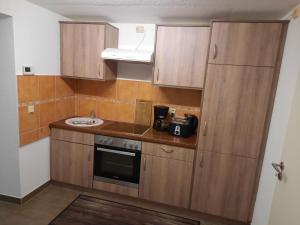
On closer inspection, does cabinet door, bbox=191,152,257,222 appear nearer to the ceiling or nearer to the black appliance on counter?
the black appliance on counter

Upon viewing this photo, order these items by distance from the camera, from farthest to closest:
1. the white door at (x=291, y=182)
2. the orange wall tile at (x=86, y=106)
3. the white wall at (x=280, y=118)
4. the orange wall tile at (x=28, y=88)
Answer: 1. the orange wall tile at (x=86, y=106)
2. the orange wall tile at (x=28, y=88)
3. the white wall at (x=280, y=118)
4. the white door at (x=291, y=182)

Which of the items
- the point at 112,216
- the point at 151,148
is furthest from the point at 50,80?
the point at 112,216

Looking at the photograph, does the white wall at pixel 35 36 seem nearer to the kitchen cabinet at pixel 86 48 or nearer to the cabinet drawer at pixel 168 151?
the kitchen cabinet at pixel 86 48

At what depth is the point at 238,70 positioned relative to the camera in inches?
79.0

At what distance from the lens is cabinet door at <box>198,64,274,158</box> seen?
78.4 inches

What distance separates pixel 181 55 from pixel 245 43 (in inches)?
25.6

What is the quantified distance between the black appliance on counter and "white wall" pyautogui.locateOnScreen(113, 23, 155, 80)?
0.74 m

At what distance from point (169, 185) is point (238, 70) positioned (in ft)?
4.70

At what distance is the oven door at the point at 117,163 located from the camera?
8.05ft

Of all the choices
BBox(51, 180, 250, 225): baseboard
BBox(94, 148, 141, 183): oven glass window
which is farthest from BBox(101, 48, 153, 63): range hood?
BBox(51, 180, 250, 225): baseboard

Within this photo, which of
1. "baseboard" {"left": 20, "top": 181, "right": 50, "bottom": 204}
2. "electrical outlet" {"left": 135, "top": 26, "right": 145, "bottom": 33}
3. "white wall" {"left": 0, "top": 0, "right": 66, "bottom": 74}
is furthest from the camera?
"electrical outlet" {"left": 135, "top": 26, "right": 145, "bottom": 33}

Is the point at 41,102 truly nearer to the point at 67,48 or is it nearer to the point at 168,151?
the point at 67,48

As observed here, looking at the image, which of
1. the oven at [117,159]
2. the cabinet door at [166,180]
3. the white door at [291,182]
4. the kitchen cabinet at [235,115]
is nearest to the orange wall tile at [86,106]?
the oven at [117,159]

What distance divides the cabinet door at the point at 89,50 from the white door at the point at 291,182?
6.67 feet
